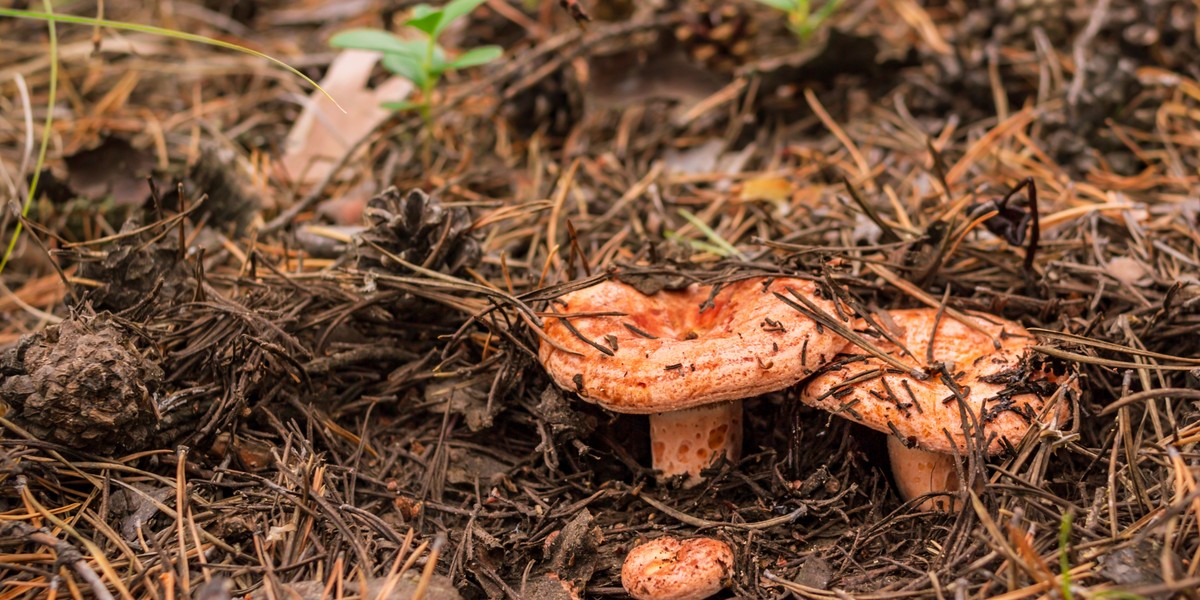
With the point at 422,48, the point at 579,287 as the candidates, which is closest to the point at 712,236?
the point at 579,287

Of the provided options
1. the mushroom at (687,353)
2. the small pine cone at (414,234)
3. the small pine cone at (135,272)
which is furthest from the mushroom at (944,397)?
the small pine cone at (135,272)

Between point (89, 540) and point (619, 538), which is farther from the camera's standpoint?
point (619, 538)

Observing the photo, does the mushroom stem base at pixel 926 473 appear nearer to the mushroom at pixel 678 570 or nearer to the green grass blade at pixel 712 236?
the mushroom at pixel 678 570

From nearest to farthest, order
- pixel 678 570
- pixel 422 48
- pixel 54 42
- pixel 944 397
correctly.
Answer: pixel 678 570 → pixel 944 397 → pixel 54 42 → pixel 422 48

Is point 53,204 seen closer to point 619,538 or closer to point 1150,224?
point 619,538

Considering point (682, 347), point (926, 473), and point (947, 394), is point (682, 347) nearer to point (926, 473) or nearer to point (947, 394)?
point (947, 394)

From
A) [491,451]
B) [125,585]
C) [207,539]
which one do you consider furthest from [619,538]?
[125,585]
